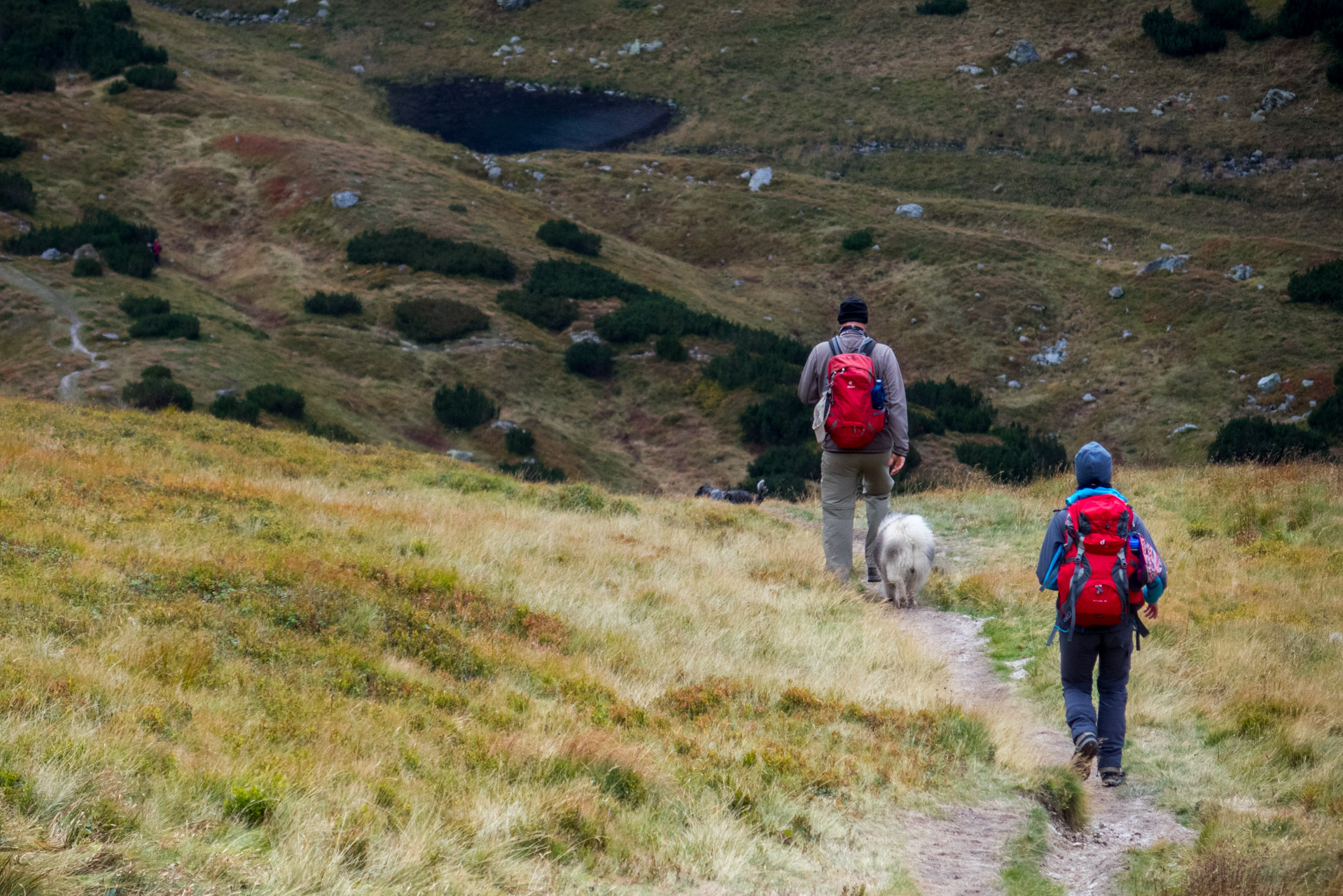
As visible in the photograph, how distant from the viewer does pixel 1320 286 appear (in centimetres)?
3394

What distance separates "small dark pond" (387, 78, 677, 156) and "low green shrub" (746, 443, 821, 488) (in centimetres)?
3549

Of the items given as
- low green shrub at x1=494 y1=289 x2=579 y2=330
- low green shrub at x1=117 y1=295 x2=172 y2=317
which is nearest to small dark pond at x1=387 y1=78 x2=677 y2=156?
low green shrub at x1=494 y1=289 x2=579 y2=330

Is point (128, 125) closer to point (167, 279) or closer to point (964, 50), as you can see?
point (167, 279)

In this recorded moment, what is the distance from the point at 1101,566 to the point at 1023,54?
59080 mm

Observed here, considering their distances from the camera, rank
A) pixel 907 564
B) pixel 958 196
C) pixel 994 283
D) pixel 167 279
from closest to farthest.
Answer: pixel 907 564
pixel 167 279
pixel 994 283
pixel 958 196

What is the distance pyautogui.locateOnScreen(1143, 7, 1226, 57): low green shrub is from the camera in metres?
51.5

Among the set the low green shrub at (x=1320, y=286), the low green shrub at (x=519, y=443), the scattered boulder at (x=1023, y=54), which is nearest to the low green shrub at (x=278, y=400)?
the low green shrub at (x=519, y=443)

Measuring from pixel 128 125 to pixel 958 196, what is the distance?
39950 millimetres

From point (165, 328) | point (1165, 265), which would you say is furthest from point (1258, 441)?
point (165, 328)

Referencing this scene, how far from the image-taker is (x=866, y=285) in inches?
1657

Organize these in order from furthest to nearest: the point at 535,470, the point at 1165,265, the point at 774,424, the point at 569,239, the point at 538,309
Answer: the point at 569,239 → the point at 1165,265 → the point at 538,309 → the point at 774,424 → the point at 535,470

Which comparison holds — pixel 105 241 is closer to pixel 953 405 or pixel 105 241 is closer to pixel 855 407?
pixel 953 405

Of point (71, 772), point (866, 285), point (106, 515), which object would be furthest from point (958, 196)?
point (71, 772)

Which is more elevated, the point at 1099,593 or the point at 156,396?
the point at 1099,593
